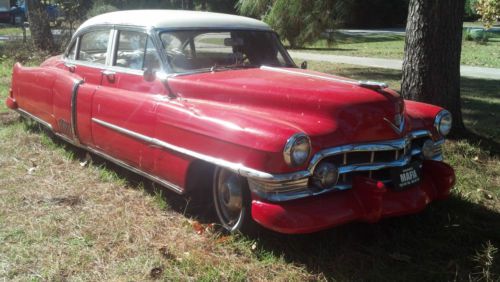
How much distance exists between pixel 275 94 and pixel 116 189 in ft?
5.67

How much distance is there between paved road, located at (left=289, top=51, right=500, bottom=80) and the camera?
39.5ft

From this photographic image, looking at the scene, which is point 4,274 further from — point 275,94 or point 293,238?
point 275,94

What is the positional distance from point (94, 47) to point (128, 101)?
1.38 metres

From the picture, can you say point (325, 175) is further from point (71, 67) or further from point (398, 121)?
point (71, 67)

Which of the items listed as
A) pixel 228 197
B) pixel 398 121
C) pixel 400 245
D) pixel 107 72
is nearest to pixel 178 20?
pixel 107 72

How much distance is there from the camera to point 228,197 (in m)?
3.70

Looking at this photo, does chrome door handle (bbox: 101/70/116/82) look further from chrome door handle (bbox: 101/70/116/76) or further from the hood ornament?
the hood ornament

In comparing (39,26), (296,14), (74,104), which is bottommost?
(74,104)

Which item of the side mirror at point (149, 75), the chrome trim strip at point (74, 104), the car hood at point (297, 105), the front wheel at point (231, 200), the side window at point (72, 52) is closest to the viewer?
the car hood at point (297, 105)

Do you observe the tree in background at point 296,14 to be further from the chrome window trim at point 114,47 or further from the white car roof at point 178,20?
the white car roof at point 178,20

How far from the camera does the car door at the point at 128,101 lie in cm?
418

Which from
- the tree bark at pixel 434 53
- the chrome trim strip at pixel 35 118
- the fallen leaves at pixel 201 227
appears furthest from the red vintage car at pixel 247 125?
the tree bark at pixel 434 53

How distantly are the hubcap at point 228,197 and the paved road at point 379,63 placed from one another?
9433 millimetres

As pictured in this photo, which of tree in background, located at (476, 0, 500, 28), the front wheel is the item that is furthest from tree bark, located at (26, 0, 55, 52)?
the front wheel
